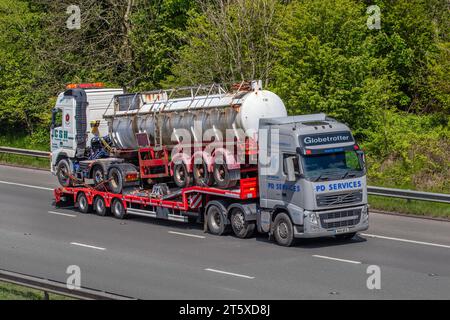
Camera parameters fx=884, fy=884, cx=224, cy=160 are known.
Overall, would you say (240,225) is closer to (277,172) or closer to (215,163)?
(215,163)

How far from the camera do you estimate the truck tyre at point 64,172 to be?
28.0m

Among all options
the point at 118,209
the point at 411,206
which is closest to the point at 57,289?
the point at 118,209

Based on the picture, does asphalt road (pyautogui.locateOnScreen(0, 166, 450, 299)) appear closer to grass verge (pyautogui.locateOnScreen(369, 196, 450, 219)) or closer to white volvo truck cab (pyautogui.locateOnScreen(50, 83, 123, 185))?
grass verge (pyautogui.locateOnScreen(369, 196, 450, 219))

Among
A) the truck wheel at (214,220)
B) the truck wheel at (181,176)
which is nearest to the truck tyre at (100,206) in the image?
the truck wheel at (181,176)

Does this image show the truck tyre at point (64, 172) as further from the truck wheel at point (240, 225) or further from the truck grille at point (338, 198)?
the truck grille at point (338, 198)

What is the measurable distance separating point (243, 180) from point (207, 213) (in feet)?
5.50

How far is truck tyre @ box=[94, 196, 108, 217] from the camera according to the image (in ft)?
85.9

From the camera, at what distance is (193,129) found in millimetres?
23422

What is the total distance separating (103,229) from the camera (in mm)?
23984

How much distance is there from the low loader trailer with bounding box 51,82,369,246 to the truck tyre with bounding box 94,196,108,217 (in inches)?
1.2

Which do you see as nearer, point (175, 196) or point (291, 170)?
point (291, 170)

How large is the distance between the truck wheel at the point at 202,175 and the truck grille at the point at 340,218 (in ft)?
12.1

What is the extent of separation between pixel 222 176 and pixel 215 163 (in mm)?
376

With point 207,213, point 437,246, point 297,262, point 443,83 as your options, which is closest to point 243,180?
point 207,213
